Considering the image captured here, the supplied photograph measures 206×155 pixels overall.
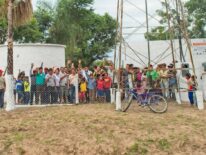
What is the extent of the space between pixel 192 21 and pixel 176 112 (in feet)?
95.8

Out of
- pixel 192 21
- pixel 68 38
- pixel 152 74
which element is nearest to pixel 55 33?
pixel 68 38

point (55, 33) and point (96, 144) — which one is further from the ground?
point (55, 33)

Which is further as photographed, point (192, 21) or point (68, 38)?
point (192, 21)

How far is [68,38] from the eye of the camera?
38.9m

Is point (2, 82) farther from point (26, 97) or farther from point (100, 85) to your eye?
point (100, 85)

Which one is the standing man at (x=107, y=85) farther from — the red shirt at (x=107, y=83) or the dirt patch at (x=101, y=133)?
the dirt patch at (x=101, y=133)

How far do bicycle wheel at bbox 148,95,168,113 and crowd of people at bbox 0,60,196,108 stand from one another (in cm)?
101

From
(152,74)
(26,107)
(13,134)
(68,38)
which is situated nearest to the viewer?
(13,134)

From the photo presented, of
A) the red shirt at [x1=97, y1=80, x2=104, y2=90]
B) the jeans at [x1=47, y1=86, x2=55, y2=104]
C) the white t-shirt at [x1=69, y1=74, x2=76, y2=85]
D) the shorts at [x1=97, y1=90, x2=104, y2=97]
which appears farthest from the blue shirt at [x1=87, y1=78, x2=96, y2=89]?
the jeans at [x1=47, y1=86, x2=55, y2=104]

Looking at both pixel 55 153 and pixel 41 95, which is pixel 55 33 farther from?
pixel 55 153

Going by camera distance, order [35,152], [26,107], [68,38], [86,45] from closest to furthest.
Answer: [35,152]
[26,107]
[68,38]
[86,45]

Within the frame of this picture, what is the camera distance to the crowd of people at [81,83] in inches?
688

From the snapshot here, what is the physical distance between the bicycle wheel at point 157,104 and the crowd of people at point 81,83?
3.30 ft

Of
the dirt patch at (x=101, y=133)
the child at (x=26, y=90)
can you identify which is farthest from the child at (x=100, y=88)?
the dirt patch at (x=101, y=133)
